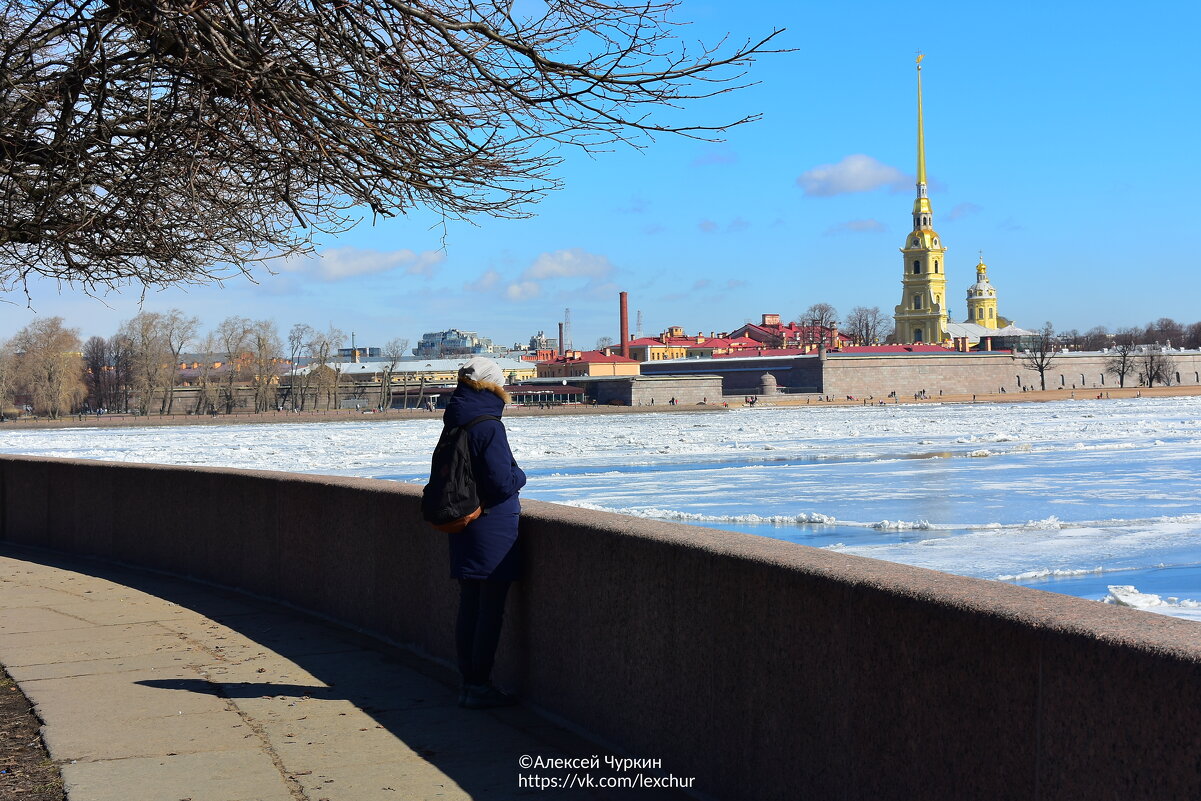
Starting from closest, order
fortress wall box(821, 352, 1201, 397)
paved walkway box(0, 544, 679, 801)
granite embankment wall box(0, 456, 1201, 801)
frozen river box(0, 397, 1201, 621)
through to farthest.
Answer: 1. granite embankment wall box(0, 456, 1201, 801)
2. paved walkway box(0, 544, 679, 801)
3. frozen river box(0, 397, 1201, 621)
4. fortress wall box(821, 352, 1201, 397)

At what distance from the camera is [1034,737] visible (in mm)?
2953

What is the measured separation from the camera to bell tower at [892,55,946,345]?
17938cm

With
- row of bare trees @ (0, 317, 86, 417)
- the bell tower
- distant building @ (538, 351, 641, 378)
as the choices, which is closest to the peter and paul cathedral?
the bell tower

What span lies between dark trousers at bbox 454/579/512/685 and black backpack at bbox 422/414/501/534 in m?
0.37

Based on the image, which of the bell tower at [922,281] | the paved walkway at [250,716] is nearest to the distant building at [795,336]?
the bell tower at [922,281]

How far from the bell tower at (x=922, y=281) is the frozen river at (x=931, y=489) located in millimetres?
133726

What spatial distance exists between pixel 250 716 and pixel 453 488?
Answer: 1481 millimetres

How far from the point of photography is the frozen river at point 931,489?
12.4 metres

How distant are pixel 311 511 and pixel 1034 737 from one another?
20.4ft

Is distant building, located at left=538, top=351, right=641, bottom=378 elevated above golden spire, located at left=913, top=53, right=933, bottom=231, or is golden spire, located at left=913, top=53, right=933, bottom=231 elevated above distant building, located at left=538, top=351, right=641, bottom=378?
golden spire, located at left=913, top=53, right=933, bottom=231

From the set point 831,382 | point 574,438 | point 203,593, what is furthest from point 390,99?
point 831,382

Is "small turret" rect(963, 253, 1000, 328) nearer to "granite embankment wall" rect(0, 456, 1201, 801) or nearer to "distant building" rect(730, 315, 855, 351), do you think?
"distant building" rect(730, 315, 855, 351)

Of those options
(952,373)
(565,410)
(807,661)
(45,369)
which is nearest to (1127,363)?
(952,373)

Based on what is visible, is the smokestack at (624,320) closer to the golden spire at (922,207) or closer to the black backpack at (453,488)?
the golden spire at (922,207)
